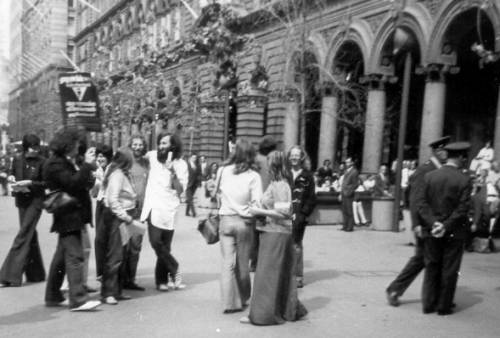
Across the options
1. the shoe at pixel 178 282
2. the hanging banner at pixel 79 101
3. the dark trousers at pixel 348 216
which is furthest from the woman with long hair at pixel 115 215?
the hanging banner at pixel 79 101

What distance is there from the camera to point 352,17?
23672mm

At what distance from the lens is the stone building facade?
66.0ft

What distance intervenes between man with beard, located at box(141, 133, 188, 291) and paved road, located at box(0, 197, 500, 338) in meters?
0.57

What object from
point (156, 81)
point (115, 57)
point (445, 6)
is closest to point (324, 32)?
point (445, 6)

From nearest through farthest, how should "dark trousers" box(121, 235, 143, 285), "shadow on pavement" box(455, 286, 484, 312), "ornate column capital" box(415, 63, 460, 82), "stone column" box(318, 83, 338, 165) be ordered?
"shadow on pavement" box(455, 286, 484, 312) → "dark trousers" box(121, 235, 143, 285) → "ornate column capital" box(415, 63, 460, 82) → "stone column" box(318, 83, 338, 165)

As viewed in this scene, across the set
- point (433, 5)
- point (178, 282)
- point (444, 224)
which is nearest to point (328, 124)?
point (433, 5)

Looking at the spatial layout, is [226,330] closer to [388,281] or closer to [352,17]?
[388,281]

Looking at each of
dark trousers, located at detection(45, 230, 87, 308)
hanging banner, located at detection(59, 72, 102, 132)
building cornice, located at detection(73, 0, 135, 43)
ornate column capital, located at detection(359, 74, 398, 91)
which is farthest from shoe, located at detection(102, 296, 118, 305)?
building cornice, located at detection(73, 0, 135, 43)

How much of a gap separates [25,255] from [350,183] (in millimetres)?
9827

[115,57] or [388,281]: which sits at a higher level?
[115,57]

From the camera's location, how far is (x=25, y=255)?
7.97 meters

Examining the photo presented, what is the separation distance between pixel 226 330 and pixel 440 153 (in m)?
3.83

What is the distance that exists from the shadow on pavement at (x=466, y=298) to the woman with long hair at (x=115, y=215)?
13.0 ft

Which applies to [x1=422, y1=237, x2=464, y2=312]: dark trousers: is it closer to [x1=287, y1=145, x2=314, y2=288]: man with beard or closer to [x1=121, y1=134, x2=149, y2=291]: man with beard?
[x1=287, y1=145, x2=314, y2=288]: man with beard
